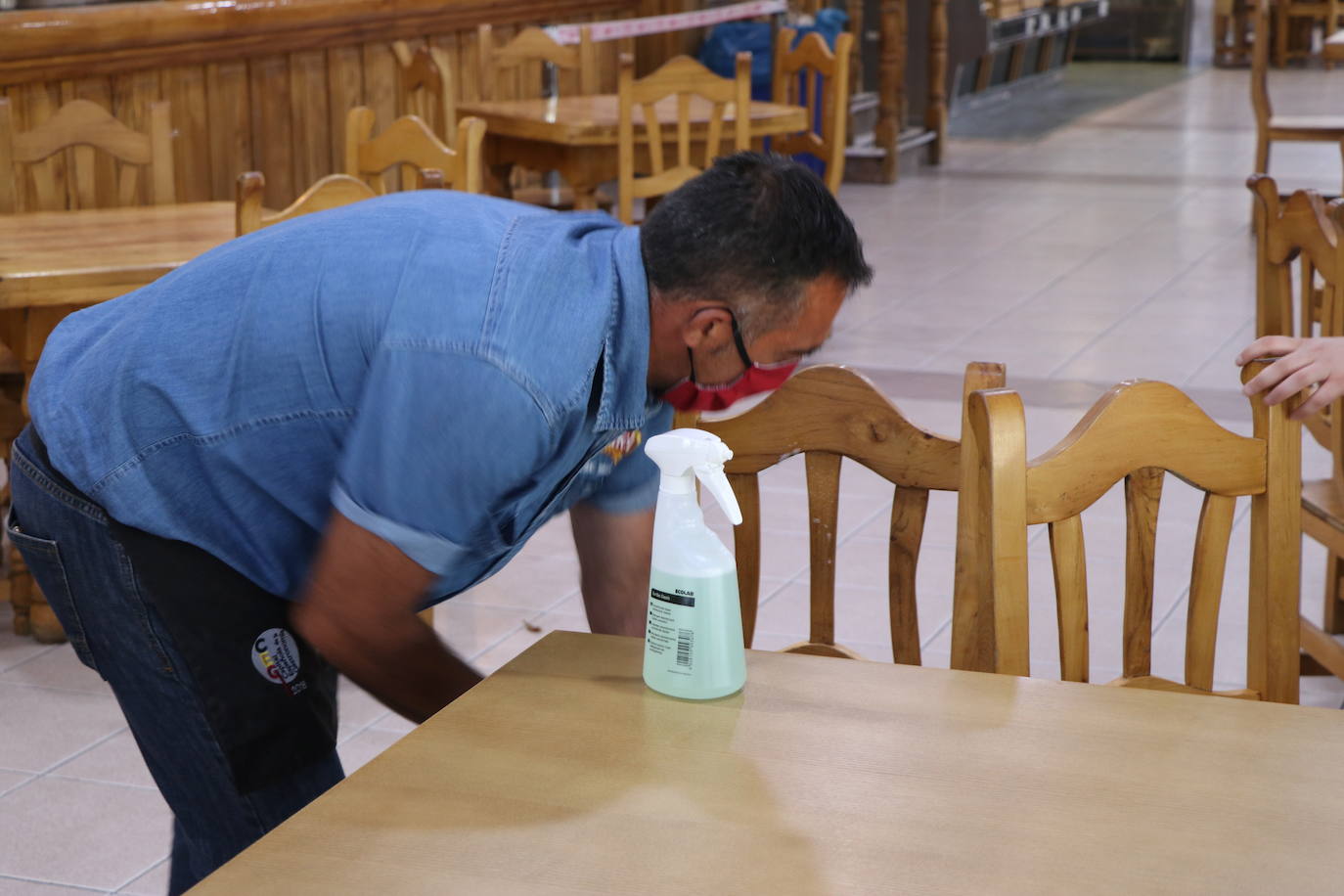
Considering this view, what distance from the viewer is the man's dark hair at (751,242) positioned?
1421 mm

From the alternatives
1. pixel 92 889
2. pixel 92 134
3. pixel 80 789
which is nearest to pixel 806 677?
pixel 92 889

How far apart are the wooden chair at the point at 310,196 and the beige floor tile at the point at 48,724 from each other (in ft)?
3.27

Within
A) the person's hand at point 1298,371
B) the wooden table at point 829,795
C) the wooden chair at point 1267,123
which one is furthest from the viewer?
the wooden chair at point 1267,123

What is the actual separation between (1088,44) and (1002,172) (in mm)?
8020

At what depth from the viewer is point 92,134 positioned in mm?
4160

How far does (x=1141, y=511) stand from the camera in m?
1.79

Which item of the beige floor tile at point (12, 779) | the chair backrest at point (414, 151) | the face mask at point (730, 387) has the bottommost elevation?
the beige floor tile at point (12, 779)

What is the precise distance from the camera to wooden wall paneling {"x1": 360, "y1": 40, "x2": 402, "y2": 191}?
21.9 feet

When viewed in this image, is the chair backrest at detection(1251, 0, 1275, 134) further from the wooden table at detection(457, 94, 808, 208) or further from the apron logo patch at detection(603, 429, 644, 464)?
the apron logo patch at detection(603, 429, 644, 464)

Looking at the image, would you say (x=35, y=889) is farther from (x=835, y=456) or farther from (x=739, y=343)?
(x=739, y=343)

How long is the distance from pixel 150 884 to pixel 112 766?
0.44 metres

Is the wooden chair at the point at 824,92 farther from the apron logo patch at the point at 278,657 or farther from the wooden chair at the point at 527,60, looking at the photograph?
the apron logo patch at the point at 278,657

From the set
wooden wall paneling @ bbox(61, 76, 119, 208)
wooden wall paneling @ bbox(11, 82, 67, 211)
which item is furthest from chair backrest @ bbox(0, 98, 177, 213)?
wooden wall paneling @ bbox(11, 82, 67, 211)

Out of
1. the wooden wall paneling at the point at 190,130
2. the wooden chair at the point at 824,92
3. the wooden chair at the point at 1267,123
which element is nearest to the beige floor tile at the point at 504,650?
the wooden chair at the point at 824,92
